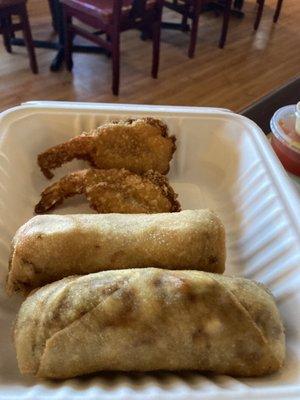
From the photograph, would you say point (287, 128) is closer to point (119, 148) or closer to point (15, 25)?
point (119, 148)

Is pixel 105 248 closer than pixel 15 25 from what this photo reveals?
Yes

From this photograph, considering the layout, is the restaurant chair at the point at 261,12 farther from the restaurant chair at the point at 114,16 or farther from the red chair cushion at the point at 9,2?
the red chair cushion at the point at 9,2

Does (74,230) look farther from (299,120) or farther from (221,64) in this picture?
(221,64)

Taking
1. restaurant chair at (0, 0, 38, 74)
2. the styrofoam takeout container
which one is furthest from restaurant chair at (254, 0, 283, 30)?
the styrofoam takeout container

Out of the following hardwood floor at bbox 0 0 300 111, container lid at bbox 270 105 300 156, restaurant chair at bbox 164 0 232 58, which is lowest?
hardwood floor at bbox 0 0 300 111

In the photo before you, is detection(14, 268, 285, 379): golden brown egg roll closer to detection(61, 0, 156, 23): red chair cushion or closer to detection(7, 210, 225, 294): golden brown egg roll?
detection(7, 210, 225, 294): golden brown egg roll

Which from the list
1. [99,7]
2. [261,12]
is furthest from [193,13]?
[99,7]
